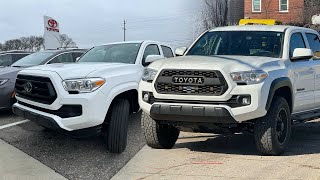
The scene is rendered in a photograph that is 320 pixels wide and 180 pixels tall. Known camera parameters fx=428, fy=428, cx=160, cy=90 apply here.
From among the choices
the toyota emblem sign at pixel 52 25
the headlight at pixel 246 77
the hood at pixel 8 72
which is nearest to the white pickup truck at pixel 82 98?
the headlight at pixel 246 77

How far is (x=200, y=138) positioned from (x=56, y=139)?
242cm

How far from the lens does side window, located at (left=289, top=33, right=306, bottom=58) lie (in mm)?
6711

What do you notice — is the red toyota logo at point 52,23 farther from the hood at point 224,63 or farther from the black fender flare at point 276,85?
the black fender flare at point 276,85

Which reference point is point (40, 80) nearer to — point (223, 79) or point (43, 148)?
point (43, 148)

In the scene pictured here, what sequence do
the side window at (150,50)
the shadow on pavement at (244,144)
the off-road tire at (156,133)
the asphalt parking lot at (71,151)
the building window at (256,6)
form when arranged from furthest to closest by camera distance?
the building window at (256,6), the side window at (150,50), the shadow on pavement at (244,144), the off-road tire at (156,133), the asphalt parking lot at (71,151)

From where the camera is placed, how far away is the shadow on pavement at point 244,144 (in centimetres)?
644

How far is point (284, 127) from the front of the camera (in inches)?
244

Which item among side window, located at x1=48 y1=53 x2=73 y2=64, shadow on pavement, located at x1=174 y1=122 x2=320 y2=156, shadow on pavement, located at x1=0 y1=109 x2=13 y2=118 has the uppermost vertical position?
side window, located at x1=48 y1=53 x2=73 y2=64

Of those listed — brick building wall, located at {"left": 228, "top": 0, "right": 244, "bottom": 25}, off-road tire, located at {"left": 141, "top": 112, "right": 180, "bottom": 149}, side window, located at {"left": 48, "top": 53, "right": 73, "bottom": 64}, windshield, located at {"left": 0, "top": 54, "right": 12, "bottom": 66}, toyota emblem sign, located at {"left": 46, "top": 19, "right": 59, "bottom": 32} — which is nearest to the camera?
off-road tire, located at {"left": 141, "top": 112, "right": 180, "bottom": 149}

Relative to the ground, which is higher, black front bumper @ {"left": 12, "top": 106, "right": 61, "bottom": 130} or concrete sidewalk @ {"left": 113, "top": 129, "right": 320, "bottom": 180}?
black front bumper @ {"left": 12, "top": 106, "right": 61, "bottom": 130}

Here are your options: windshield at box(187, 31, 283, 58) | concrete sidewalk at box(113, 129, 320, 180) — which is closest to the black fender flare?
windshield at box(187, 31, 283, 58)

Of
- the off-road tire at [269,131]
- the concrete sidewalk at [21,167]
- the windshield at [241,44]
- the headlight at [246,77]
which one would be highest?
the windshield at [241,44]

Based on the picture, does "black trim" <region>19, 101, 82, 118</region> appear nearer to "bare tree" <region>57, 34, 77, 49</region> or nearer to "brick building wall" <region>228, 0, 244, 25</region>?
"bare tree" <region>57, 34, 77, 49</region>

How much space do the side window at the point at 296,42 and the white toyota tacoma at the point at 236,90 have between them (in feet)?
0.07
